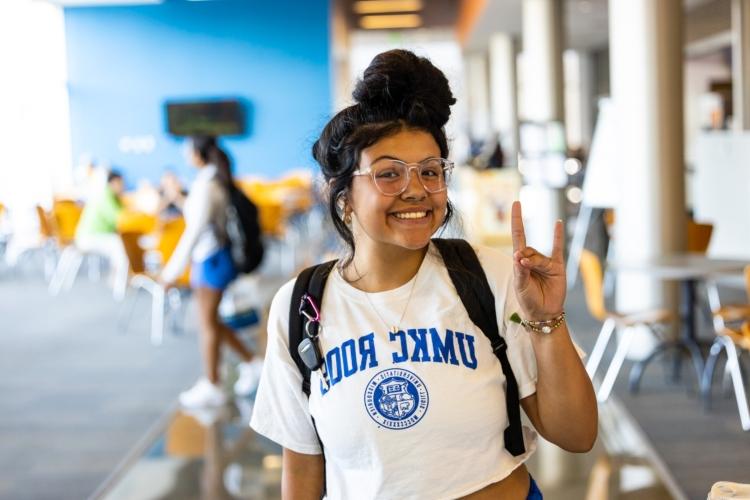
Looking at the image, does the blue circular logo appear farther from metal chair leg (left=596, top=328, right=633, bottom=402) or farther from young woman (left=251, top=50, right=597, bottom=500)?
metal chair leg (left=596, top=328, right=633, bottom=402)

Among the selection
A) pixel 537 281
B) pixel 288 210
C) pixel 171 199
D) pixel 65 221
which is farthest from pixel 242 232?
pixel 288 210

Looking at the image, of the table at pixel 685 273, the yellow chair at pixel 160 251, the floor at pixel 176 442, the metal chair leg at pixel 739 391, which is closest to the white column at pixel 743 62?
the floor at pixel 176 442

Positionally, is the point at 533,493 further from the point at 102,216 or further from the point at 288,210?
the point at 288,210

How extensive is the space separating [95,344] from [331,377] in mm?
6886

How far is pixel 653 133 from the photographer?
723 cm

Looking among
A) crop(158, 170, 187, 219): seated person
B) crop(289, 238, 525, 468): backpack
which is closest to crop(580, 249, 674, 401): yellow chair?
crop(289, 238, 525, 468): backpack

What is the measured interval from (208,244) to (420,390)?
422 centimetres

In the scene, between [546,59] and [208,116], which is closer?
[546,59]

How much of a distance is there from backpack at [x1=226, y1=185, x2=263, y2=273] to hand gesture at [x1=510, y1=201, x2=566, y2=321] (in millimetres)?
4225

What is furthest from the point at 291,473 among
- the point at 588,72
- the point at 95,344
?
the point at 588,72

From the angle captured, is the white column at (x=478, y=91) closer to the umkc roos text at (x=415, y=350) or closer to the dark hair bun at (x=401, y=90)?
the dark hair bun at (x=401, y=90)

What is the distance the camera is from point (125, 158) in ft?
62.2

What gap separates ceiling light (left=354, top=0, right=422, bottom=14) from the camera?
22.4m

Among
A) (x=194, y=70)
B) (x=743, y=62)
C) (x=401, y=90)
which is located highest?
(x=194, y=70)
